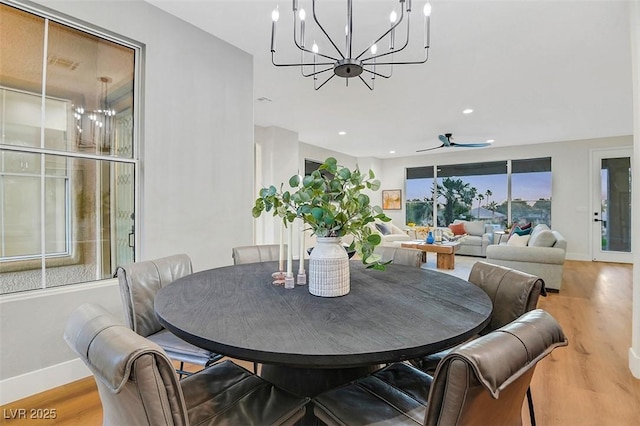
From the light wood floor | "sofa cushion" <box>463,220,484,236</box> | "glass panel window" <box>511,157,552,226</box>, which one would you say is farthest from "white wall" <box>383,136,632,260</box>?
the light wood floor

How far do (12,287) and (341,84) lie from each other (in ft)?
11.2

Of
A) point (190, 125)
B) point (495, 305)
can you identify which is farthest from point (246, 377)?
point (190, 125)

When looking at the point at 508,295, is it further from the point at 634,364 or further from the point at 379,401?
the point at 634,364

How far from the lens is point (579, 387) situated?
200 cm

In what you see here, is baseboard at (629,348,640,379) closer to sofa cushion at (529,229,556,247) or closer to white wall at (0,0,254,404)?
sofa cushion at (529,229,556,247)

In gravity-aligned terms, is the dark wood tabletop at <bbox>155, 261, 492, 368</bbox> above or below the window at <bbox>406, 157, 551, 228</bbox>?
below

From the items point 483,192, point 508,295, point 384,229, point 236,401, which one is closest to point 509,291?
point 508,295

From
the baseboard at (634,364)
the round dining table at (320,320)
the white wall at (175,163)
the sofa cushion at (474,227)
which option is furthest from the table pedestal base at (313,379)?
the sofa cushion at (474,227)

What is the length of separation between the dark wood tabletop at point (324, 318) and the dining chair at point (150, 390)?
175mm

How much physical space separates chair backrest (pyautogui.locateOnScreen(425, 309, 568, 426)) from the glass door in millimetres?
7718

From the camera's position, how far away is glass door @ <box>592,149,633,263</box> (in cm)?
628

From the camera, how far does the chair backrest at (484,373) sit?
2.10 feet

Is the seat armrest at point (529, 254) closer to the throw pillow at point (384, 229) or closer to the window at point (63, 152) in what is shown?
the throw pillow at point (384, 229)

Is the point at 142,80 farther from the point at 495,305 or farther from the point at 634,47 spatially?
the point at 634,47
